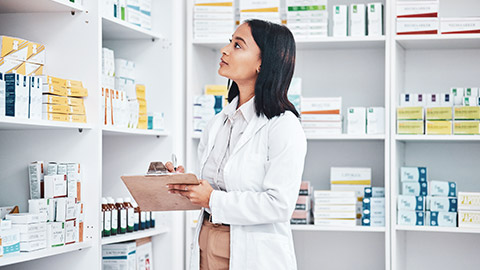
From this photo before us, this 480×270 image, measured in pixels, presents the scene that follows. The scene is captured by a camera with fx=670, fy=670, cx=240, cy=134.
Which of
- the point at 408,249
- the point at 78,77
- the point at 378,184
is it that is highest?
the point at 78,77

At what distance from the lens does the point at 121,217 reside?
3.17 meters

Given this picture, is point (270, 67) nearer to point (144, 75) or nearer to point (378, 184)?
point (144, 75)

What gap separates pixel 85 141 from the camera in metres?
2.90

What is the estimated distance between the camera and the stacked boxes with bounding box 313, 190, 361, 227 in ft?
→ 11.9

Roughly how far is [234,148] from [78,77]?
87cm

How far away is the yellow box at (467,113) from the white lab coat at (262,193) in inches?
55.1

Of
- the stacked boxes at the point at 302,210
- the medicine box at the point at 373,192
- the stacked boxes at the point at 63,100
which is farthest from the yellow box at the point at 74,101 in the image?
the medicine box at the point at 373,192

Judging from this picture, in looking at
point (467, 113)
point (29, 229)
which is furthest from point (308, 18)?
point (29, 229)

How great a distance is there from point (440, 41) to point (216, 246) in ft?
6.24

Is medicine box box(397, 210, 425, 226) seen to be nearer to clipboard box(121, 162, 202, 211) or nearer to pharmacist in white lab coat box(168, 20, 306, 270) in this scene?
pharmacist in white lab coat box(168, 20, 306, 270)

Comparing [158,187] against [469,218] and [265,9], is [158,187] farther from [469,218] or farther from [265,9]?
[469,218]

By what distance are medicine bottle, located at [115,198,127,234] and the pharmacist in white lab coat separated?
2.28ft

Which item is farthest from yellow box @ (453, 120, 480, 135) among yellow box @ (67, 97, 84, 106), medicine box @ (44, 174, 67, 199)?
medicine box @ (44, 174, 67, 199)

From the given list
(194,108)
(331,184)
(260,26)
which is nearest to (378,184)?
(331,184)
